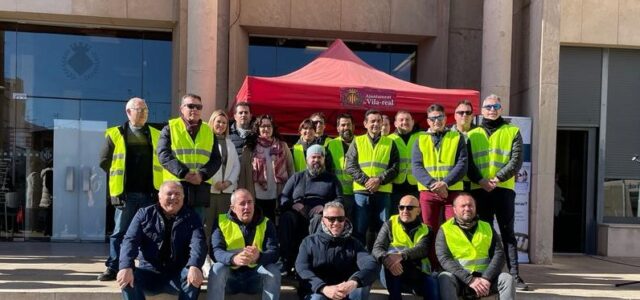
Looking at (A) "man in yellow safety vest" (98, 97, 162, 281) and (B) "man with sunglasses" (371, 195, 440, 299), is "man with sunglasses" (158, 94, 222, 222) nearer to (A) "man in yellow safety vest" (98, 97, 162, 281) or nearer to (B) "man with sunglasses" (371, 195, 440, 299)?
(A) "man in yellow safety vest" (98, 97, 162, 281)

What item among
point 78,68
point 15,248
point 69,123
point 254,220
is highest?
point 78,68

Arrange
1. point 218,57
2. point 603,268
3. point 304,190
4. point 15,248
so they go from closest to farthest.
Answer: point 304,190
point 603,268
point 15,248
point 218,57

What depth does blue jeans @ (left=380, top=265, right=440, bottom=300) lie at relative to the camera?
510cm

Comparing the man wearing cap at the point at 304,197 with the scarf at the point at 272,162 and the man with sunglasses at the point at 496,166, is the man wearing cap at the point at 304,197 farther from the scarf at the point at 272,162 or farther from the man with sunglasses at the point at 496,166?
the man with sunglasses at the point at 496,166

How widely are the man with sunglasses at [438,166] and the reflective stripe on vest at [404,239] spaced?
42 centimetres

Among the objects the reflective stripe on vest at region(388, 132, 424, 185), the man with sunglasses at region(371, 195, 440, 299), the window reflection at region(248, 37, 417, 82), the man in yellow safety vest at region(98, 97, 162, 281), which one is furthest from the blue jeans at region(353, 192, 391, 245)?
the window reflection at region(248, 37, 417, 82)

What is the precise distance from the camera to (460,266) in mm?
4906

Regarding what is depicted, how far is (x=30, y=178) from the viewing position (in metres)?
9.87

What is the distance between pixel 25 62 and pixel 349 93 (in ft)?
22.2

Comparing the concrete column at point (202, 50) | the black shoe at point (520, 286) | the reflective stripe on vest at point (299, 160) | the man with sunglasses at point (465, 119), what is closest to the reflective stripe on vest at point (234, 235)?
the reflective stripe on vest at point (299, 160)

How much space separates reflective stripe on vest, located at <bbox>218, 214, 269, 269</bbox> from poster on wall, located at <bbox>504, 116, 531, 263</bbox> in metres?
4.88

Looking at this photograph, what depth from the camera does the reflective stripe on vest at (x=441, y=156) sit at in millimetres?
5488

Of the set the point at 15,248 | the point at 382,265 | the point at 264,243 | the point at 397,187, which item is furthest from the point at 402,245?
the point at 15,248

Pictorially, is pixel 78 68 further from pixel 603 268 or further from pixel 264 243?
pixel 603 268
